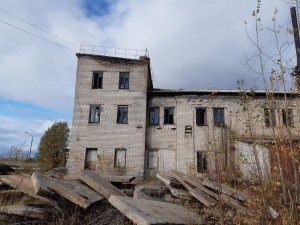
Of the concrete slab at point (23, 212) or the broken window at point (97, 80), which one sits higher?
the broken window at point (97, 80)

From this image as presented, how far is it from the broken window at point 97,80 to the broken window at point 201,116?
7.67 metres

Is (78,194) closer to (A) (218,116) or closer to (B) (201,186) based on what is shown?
(B) (201,186)

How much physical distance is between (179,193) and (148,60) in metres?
13.1

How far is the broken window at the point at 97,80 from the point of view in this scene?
18.0 meters

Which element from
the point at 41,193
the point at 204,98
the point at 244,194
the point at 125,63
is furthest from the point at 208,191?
the point at 125,63

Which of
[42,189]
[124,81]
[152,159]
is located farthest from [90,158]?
[42,189]

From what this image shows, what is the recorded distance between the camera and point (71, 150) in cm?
1664

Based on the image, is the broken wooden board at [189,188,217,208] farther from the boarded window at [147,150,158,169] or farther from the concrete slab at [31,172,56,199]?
the boarded window at [147,150,158,169]

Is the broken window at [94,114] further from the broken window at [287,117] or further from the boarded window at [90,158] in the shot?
the broken window at [287,117]

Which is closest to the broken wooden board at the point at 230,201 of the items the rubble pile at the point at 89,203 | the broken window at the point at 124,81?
the rubble pile at the point at 89,203

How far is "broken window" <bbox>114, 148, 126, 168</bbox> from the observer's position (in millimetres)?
16484

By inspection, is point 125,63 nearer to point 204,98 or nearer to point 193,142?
point 204,98

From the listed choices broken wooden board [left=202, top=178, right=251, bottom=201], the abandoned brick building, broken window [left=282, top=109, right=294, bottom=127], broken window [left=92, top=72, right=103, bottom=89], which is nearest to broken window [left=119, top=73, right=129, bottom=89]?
the abandoned brick building

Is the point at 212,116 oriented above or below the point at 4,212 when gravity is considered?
above
